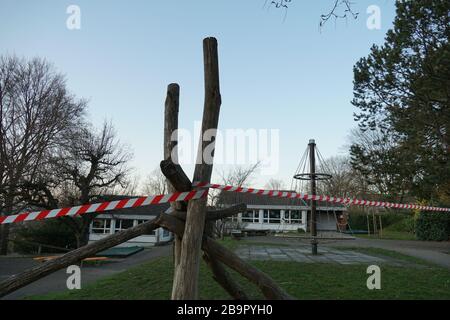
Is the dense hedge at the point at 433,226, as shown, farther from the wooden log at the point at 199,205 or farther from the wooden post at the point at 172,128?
the wooden post at the point at 172,128

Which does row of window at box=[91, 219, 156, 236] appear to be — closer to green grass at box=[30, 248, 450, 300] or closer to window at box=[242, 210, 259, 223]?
window at box=[242, 210, 259, 223]

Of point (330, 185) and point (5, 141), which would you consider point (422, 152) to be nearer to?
point (5, 141)

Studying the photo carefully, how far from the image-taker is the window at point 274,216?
3412 centimetres

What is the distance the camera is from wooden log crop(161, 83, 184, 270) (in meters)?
2.96

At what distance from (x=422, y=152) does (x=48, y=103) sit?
22.2 meters

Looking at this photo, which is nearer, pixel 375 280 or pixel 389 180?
pixel 375 280

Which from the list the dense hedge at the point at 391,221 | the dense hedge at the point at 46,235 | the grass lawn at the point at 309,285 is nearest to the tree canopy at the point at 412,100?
the grass lawn at the point at 309,285

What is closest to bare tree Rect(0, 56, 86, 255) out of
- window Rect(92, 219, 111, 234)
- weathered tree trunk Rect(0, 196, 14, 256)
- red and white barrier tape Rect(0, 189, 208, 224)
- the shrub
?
weathered tree trunk Rect(0, 196, 14, 256)

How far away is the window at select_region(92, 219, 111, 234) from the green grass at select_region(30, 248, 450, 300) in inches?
904

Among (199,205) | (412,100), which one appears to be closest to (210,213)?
(199,205)

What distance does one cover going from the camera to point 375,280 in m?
6.93

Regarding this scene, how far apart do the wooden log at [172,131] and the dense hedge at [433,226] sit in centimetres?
2382

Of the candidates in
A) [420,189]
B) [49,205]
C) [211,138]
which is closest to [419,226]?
[420,189]

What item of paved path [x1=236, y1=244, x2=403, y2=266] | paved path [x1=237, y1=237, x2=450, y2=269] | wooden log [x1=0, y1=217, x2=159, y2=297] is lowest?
paved path [x1=237, y1=237, x2=450, y2=269]
